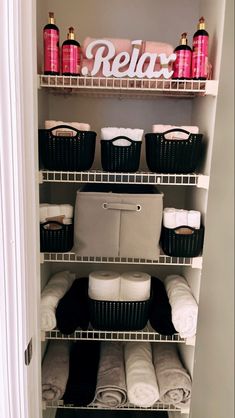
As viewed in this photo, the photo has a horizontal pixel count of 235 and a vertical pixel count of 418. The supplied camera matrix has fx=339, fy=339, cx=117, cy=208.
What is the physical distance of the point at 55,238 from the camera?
52.0 inches

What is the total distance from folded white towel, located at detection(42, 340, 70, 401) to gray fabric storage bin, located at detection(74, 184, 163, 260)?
54 cm

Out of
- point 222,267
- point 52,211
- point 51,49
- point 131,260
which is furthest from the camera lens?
point 131,260

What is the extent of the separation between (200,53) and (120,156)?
470 mm

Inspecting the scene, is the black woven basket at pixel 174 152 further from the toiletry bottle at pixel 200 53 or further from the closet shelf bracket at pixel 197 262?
the closet shelf bracket at pixel 197 262

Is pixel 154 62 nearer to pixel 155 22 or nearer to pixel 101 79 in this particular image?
pixel 101 79

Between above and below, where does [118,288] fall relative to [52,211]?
below

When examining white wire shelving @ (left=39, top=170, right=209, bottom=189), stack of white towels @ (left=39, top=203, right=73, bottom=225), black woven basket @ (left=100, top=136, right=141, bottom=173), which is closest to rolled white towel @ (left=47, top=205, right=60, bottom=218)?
stack of white towels @ (left=39, top=203, right=73, bottom=225)

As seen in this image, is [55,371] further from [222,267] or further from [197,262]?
[222,267]

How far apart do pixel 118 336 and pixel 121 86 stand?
1.03 metres

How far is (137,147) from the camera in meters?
1.29

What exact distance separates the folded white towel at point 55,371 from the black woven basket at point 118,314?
0.26 meters

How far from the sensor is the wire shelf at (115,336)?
1408 millimetres

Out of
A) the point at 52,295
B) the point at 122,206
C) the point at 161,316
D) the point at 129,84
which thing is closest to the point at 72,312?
the point at 52,295

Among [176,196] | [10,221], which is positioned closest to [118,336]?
[176,196]
